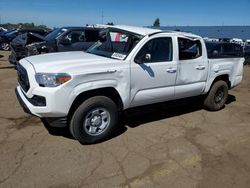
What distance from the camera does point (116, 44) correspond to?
5379 millimetres

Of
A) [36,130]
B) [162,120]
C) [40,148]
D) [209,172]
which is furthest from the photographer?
[162,120]

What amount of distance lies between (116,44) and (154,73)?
0.94 m

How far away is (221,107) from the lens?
23.2 feet

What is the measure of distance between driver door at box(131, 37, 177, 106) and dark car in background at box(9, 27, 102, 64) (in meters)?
5.63

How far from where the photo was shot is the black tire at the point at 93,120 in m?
4.42

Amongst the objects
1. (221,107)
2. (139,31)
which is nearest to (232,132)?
(221,107)

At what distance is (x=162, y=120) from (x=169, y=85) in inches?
36.4

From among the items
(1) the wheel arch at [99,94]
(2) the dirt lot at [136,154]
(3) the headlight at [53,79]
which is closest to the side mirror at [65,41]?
(2) the dirt lot at [136,154]

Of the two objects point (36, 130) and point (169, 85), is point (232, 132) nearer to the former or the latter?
point (169, 85)

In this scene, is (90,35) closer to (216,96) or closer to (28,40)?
(28,40)

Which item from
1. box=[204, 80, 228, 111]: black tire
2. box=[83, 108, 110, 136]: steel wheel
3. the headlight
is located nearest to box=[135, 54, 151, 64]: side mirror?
box=[83, 108, 110, 136]: steel wheel

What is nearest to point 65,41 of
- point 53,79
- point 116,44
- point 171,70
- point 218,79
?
point 116,44

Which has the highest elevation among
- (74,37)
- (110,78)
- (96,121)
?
(74,37)

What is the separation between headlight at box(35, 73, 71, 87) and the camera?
4.14 meters
